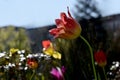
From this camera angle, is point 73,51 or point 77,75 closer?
point 77,75

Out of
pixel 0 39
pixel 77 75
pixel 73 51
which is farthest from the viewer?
pixel 0 39

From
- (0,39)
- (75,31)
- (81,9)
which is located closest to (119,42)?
(0,39)

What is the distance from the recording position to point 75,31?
1931mm

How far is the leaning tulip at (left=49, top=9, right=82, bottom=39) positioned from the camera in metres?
1.90

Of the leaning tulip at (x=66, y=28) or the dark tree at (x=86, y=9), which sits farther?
the dark tree at (x=86, y=9)

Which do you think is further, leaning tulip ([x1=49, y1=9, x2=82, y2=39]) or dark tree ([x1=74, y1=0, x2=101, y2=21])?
dark tree ([x1=74, y1=0, x2=101, y2=21])

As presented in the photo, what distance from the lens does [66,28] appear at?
6.43ft

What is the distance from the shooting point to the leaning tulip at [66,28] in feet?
6.25

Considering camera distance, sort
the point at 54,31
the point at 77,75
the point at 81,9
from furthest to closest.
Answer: the point at 81,9 → the point at 77,75 → the point at 54,31

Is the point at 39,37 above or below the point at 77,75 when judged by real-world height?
below

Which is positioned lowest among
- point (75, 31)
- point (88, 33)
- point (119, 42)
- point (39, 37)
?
point (39, 37)

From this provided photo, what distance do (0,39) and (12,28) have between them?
0.53 m

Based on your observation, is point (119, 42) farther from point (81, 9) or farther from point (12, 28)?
point (81, 9)

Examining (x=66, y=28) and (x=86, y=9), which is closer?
(x=66, y=28)
